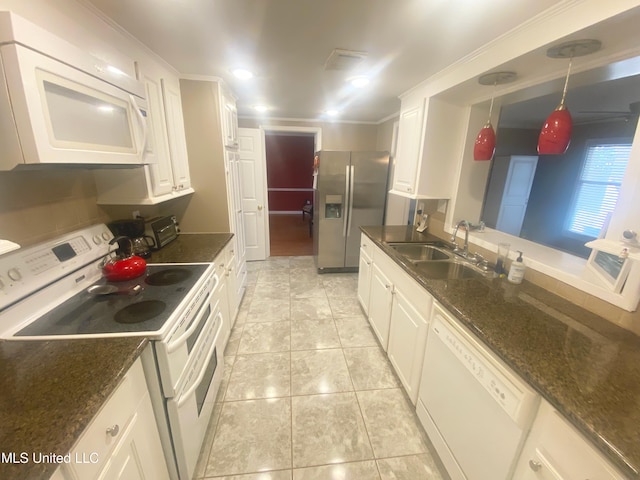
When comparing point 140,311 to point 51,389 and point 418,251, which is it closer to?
point 51,389

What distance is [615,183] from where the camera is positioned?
339cm

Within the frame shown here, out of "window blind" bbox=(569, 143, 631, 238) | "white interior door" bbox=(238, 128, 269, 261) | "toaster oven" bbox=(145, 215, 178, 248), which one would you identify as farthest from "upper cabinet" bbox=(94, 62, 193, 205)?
"window blind" bbox=(569, 143, 631, 238)

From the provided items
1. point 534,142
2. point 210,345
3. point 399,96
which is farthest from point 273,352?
point 534,142

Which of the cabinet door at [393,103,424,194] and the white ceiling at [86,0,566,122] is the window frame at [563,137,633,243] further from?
the white ceiling at [86,0,566,122]

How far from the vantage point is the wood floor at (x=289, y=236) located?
478 cm

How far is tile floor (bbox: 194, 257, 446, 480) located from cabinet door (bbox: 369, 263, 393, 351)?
171mm

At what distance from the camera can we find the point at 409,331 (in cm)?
172

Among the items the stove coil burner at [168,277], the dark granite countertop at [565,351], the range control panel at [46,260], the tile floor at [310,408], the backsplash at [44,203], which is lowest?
the tile floor at [310,408]

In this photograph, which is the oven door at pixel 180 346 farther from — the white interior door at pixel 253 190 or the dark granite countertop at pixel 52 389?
the white interior door at pixel 253 190

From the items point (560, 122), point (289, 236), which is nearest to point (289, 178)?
point (289, 236)

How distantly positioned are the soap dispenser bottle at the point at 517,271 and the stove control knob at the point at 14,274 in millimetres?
2436

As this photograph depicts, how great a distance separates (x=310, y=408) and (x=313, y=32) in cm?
230

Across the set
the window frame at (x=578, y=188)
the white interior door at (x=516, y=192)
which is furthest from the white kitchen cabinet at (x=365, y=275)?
the window frame at (x=578, y=188)

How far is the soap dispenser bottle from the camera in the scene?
151cm
